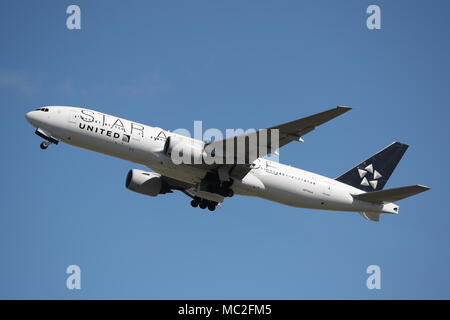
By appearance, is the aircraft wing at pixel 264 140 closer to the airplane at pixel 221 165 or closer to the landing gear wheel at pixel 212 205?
the airplane at pixel 221 165

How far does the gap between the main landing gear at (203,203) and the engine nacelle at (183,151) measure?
216 inches

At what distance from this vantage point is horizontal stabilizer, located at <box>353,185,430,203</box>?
37.0 meters

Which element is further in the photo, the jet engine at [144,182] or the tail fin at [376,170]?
the jet engine at [144,182]

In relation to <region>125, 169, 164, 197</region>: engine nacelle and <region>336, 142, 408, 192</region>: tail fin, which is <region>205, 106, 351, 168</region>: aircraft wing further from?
<region>336, 142, 408, 192</region>: tail fin

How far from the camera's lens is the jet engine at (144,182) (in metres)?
43.0

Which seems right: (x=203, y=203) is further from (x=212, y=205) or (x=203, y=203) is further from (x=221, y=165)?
(x=221, y=165)

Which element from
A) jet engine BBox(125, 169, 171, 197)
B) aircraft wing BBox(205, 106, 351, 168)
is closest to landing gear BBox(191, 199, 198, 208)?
jet engine BBox(125, 169, 171, 197)

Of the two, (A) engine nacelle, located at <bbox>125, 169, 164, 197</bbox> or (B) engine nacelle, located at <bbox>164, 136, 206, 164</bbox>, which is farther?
(A) engine nacelle, located at <bbox>125, 169, 164, 197</bbox>

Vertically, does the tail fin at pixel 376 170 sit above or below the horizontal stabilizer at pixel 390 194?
above

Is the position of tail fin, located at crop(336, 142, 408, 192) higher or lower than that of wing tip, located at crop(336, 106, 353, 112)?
lower

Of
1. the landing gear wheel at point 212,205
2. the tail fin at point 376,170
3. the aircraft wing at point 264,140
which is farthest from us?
the tail fin at point 376,170

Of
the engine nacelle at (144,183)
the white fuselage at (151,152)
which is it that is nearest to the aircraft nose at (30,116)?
the white fuselage at (151,152)

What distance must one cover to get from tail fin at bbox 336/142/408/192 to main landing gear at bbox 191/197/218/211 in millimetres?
A: 8239
